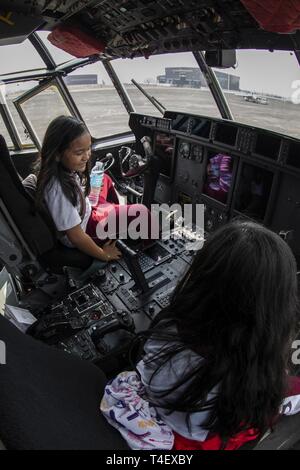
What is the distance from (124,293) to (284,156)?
3.66 ft

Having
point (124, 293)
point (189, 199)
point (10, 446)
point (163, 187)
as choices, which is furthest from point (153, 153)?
point (10, 446)

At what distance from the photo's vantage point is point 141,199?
2.73 metres

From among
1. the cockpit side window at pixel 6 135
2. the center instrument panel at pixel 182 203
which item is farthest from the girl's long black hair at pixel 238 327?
the cockpit side window at pixel 6 135

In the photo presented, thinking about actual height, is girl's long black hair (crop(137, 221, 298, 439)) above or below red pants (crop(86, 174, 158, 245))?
above

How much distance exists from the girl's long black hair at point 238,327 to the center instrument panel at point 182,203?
1.38ft

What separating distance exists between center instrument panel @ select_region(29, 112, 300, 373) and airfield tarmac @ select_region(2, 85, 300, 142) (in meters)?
0.32

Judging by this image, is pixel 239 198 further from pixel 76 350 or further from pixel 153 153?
pixel 76 350

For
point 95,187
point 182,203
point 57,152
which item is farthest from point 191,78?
point 57,152

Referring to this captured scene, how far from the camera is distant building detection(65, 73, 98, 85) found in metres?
3.83

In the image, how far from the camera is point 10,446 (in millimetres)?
481

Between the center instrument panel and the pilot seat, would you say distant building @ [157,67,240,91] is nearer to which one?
the center instrument panel

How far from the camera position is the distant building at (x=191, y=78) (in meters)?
2.89

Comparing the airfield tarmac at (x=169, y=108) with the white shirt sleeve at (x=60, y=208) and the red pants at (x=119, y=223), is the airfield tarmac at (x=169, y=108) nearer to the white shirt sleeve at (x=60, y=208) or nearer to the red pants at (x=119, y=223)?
the red pants at (x=119, y=223)

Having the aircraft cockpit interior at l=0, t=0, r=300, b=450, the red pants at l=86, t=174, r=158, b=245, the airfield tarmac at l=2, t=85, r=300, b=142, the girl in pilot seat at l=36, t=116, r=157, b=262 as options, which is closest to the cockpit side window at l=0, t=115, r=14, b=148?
the airfield tarmac at l=2, t=85, r=300, b=142
